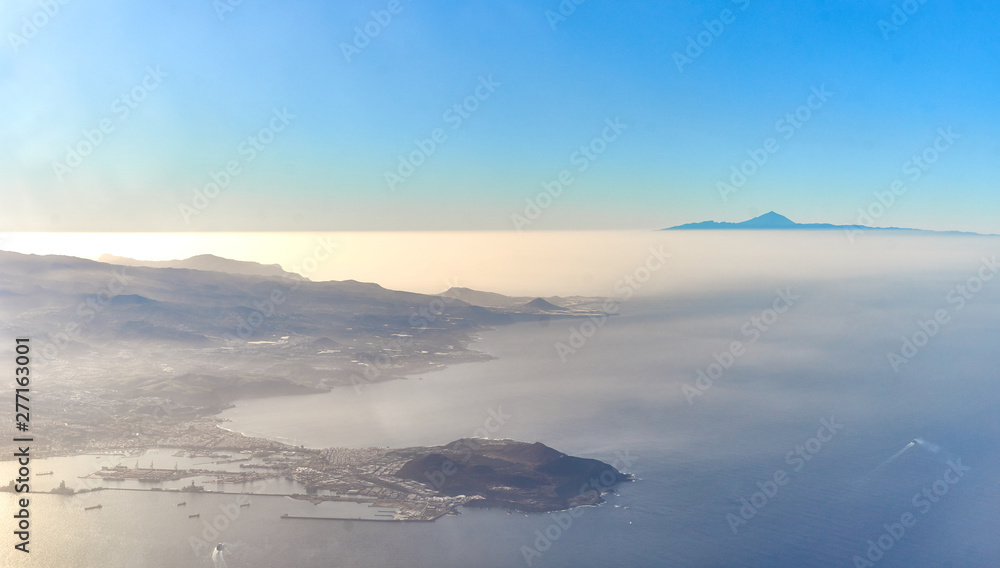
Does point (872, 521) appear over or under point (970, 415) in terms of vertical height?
under

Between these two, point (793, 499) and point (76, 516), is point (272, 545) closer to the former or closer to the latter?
point (76, 516)

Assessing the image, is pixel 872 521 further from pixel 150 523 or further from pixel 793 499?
pixel 150 523

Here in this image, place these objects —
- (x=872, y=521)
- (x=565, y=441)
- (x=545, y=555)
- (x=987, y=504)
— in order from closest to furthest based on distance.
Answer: (x=545, y=555)
(x=872, y=521)
(x=987, y=504)
(x=565, y=441)

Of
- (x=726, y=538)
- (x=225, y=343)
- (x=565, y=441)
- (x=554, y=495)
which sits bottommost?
(x=726, y=538)

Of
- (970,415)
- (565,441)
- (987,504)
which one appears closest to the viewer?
(987,504)

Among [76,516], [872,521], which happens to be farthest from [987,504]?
[76,516]

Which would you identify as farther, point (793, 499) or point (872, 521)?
point (793, 499)
